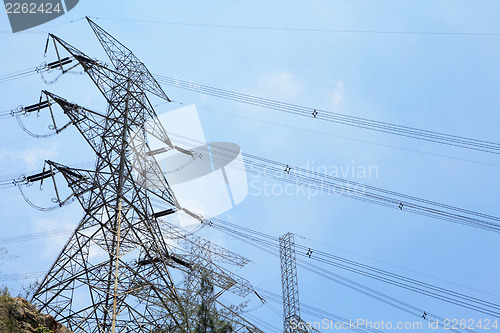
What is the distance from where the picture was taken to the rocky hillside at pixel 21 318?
24.0m

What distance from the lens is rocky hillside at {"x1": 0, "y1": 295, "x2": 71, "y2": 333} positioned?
78.7 ft

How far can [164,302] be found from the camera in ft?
93.6

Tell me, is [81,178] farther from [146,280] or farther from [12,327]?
[12,327]

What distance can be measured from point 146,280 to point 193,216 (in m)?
9.41

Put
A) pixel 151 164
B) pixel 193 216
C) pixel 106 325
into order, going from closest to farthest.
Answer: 1. pixel 106 325
2. pixel 151 164
3. pixel 193 216

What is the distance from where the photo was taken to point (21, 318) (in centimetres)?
2469

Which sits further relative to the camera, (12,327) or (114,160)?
(114,160)

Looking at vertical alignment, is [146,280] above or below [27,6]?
below

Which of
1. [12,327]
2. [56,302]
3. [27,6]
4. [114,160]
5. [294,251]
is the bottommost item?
[12,327]

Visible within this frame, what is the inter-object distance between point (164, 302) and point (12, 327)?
7.67m

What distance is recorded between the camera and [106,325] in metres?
27.1

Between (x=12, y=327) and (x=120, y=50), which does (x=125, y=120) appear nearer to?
(x=120, y=50)

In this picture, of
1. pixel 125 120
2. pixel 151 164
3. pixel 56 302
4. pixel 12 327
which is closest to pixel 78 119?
pixel 125 120

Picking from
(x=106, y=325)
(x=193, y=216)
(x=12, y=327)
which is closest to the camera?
(x=12, y=327)
